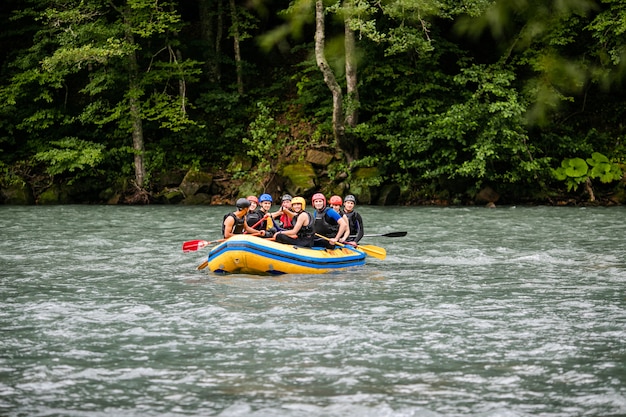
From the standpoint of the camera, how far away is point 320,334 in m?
7.93

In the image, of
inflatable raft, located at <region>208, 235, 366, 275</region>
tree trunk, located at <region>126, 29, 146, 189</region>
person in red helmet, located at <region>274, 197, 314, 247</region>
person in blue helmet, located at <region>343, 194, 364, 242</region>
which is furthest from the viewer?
tree trunk, located at <region>126, 29, 146, 189</region>

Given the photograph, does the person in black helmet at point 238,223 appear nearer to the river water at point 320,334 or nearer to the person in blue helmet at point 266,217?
the person in blue helmet at point 266,217

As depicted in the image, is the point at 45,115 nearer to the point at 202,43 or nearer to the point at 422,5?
the point at 202,43

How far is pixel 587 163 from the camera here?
22516 millimetres

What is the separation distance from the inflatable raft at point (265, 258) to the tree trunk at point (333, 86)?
11203 millimetres

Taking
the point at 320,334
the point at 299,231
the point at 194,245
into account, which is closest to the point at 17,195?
the point at 194,245

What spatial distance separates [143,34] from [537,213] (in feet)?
37.9

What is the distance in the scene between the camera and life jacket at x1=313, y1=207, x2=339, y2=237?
12.5 meters

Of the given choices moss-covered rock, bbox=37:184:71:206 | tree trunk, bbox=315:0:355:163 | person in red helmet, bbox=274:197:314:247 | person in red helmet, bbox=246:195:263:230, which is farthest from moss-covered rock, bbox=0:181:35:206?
person in red helmet, bbox=274:197:314:247

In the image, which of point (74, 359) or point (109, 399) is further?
point (74, 359)

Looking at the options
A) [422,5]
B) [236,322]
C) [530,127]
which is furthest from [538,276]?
[530,127]

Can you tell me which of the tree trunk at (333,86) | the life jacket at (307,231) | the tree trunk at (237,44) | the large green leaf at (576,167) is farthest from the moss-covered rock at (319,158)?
the life jacket at (307,231)

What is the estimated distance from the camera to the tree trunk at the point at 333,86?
22.2 meters

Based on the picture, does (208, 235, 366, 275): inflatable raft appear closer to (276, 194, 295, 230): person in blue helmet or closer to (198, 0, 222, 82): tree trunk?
(276, 194, 295, 230): person in blue helmet
